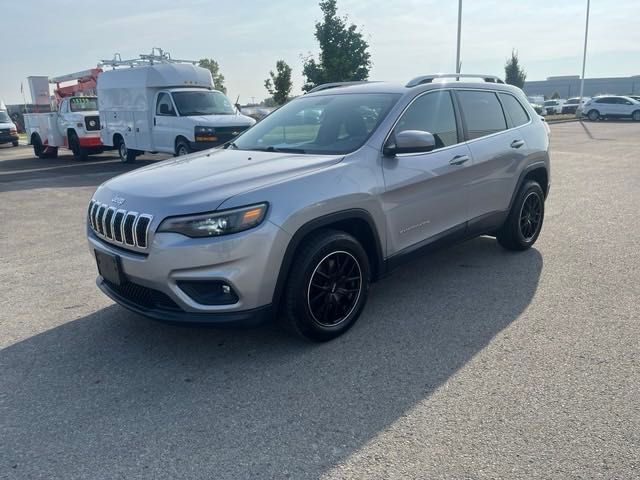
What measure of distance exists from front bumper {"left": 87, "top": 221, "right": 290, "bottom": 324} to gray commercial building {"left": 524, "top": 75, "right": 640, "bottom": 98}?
10725 cm

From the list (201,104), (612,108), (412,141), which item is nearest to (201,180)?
(412,141)

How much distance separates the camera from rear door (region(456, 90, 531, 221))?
4.91 meters

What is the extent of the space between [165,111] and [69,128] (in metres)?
6.54

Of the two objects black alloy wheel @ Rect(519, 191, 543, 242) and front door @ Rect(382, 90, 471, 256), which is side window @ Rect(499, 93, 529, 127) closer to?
black alloy wheel @ Rect(519, 191, 543, 242)

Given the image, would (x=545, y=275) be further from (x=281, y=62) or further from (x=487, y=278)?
(x=281, y=62)

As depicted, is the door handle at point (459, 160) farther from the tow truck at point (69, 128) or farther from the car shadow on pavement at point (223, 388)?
the tow truck at point (69, 128)

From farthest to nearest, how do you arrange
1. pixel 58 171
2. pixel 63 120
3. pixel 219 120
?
pixel 63 120 < pixel 58 171 < pixel 219 120

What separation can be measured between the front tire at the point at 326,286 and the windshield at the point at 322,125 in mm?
774

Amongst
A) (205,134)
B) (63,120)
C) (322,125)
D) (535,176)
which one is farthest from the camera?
(63,120)

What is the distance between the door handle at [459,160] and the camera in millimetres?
4598

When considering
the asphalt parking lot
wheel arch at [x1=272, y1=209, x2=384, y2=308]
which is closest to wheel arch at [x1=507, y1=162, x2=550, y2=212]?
the asphalt parking lot

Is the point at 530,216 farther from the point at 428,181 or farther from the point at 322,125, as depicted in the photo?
the point at 322,125

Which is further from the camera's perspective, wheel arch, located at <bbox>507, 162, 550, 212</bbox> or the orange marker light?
wheel arch, located at <bbox>507, 162, 550, 212</bbox>

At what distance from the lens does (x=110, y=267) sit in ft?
12.0
